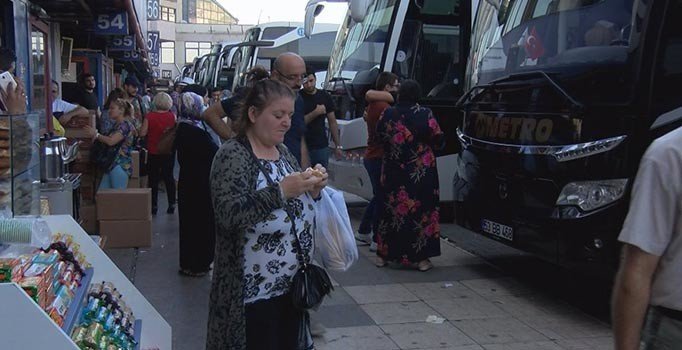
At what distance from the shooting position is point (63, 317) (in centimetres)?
308

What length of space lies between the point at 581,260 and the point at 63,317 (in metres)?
3.76

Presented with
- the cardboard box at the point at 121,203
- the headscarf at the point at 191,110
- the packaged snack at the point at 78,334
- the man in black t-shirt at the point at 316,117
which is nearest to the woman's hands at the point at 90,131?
the cardboard box at the point at 121,203

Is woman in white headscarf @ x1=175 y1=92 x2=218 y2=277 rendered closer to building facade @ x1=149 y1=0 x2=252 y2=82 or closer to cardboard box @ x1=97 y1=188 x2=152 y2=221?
cardboard box @ x1=97 y1=188 x2=152 y2=221

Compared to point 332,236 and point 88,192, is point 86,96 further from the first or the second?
point 332,236

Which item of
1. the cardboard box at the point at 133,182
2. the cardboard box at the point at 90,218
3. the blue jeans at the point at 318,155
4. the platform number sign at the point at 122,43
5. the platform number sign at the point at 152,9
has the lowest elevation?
the cardboard box at the point at 90,218

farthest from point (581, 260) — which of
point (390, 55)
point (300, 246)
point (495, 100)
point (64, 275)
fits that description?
point (390, 55)

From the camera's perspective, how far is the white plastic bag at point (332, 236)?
3.48 m

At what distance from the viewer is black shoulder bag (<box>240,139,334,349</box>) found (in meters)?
3.21

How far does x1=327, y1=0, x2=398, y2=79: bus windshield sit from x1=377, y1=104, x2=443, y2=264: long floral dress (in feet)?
9.36

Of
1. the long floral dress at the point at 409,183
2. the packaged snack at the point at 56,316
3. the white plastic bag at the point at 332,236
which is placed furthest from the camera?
the long floral dress at the point at 409,183

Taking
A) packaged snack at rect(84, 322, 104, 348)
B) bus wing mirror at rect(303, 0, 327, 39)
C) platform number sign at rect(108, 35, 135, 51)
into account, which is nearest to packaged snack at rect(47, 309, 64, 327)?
packaged snack at rect(84, 322, 104, 348)

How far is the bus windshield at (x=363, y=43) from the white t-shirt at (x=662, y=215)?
7625 mm

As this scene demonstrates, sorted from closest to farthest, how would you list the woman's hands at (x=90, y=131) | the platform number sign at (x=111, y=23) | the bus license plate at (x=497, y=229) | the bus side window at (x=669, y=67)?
the bus side window at (x=669, y=67) → the bus license plate at (x=497, y=229) → the woman's hands at (x=90, y=131) → the platform number sign at (x=111, y=23)

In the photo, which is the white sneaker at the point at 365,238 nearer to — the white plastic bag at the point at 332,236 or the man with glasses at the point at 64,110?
the man with glasses at the point at 64,110
